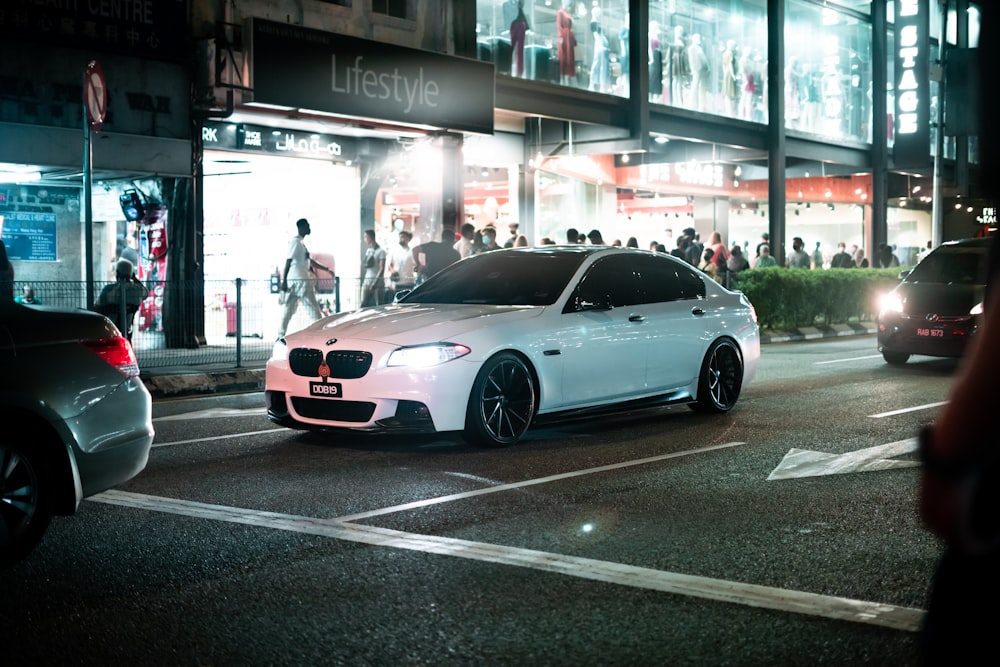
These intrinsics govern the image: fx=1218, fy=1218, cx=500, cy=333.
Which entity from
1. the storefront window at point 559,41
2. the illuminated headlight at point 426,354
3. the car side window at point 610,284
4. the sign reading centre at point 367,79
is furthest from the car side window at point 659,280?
the storefront window at point 559,41

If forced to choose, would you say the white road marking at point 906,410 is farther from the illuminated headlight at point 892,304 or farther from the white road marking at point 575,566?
the white road marking at point 575,566

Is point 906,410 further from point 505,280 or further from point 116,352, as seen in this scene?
point 116,352

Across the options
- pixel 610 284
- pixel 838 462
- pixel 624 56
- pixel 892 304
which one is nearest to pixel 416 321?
pixel 610 284

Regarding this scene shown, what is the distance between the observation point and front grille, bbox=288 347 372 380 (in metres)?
8.91

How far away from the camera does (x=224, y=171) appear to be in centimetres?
2139

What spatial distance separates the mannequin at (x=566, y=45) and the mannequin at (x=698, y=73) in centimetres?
485

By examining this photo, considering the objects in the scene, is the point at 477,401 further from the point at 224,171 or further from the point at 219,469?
the point at 224,171

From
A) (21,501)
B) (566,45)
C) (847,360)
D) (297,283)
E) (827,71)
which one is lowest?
(21,501)

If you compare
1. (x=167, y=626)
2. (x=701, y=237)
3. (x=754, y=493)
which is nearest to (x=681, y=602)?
(x=167, y=626)

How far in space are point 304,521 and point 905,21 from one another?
3590 centimetres

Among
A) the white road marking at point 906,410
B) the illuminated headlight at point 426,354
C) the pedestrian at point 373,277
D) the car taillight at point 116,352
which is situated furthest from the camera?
the pedestrian at point 373,277

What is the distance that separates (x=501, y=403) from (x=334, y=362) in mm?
1287

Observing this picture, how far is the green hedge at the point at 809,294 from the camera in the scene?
76.6ft

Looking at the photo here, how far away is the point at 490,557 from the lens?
19.1 ft
